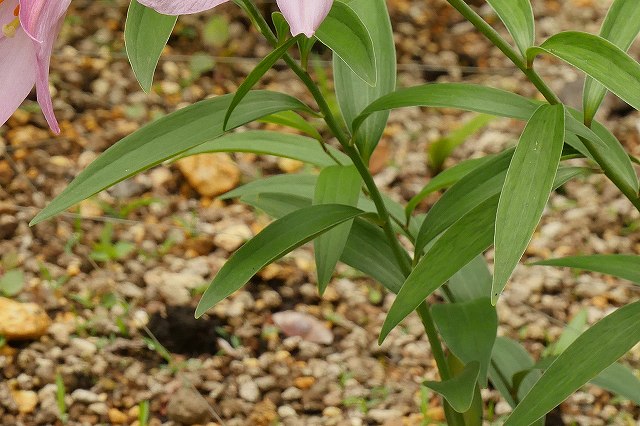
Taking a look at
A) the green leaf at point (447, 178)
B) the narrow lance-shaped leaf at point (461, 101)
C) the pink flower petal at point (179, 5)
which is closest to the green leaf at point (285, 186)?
the green leaf at point (447, 178)

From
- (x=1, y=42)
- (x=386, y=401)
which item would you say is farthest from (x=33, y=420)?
(x=1, y=42)

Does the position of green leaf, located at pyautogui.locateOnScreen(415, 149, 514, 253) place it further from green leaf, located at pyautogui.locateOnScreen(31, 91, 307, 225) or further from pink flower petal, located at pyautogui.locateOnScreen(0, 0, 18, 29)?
pink flower petal, located at pyautogui.locateOnScreen(0, 0, 18, 29)

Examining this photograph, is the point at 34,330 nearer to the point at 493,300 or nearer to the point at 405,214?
the point at 405,214

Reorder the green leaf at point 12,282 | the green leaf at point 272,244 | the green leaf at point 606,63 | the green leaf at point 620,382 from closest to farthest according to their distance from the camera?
the green leaf at point 606,63
the green leaf at point 272,244
the green leaf at point 620,382
the green leaf at point 12,282

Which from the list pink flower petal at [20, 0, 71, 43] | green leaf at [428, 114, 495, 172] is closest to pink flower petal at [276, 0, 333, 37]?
pink flower petal at [20, 0, 71, 43]

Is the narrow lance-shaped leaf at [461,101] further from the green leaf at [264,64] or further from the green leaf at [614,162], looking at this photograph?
the green leaf at [264,64]

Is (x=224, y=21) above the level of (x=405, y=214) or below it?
above
